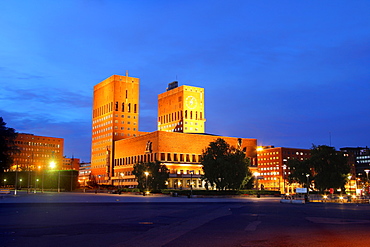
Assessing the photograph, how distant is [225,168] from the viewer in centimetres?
8369

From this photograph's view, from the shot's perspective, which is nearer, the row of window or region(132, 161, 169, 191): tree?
region(132, 161, 169, 191): tree

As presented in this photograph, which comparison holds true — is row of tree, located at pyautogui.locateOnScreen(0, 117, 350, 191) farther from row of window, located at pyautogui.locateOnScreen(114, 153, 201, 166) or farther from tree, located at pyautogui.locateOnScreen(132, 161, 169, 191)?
row of window, located at pyautogui.locateOnScreen(114, 153, 201, 166)

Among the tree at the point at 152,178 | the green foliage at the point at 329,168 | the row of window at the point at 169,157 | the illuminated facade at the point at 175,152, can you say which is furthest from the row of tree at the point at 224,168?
the row of window at the point at 169,157

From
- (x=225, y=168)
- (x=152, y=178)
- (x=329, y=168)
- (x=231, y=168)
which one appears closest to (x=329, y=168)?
(x=329, y=168)

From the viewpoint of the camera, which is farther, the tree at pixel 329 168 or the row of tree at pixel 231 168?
the tree at pixel 329 168

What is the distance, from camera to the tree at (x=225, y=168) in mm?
83688

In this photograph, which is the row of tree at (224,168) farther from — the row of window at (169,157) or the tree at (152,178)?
the row of window at (169,157)

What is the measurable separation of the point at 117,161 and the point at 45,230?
175593 millimetres

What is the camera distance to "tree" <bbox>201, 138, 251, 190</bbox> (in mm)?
83688

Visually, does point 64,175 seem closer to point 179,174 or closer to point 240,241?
point 179,174

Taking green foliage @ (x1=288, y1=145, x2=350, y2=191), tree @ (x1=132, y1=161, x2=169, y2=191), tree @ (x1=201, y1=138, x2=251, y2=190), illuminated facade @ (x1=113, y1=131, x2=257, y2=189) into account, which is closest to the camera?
tree @ (x1=201, y1=138, x2=251, y2=190)

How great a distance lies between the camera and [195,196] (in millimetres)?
76500

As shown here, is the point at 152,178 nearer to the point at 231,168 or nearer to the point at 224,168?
the point at 224,168

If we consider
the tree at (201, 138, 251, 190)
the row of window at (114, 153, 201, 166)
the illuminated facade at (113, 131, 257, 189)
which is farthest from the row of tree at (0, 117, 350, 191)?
the row of window at (114, 153, 201, 166)
